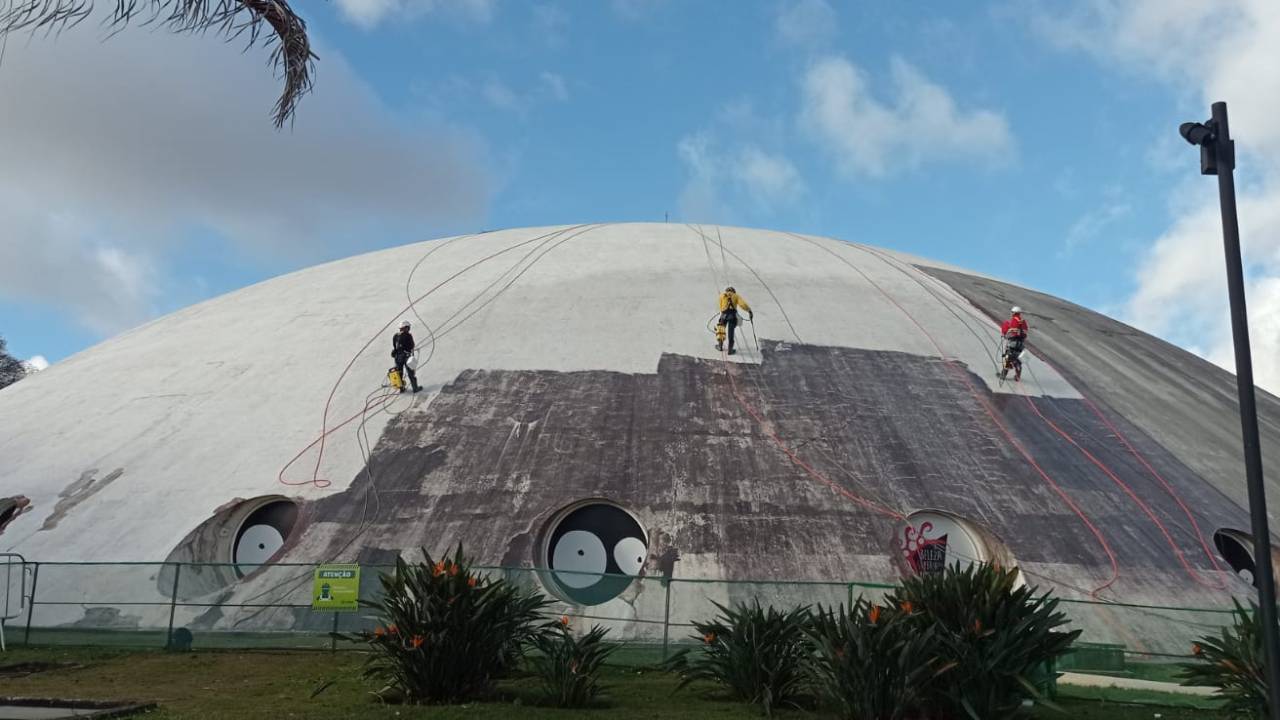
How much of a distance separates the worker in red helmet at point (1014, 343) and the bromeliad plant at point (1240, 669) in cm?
1056

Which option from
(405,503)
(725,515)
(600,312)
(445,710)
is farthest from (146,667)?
(600,312)

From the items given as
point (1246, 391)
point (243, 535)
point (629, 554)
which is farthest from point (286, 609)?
point (1246, 391)

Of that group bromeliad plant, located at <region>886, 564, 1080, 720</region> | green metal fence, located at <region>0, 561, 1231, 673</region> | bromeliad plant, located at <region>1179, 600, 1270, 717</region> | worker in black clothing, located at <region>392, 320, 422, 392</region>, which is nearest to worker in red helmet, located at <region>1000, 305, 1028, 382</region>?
green metal fence, located at <region>0, 561, 1231, 673</region>

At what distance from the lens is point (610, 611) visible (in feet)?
44.1

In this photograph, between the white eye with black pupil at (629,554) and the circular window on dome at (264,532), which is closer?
the white eye with black pupil at (629,554)

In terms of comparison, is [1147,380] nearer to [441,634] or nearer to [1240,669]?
[1240,669]

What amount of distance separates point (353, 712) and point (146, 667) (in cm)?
508

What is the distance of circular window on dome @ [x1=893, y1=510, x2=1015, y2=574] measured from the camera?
1498cm

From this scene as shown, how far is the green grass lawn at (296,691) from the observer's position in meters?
8.96

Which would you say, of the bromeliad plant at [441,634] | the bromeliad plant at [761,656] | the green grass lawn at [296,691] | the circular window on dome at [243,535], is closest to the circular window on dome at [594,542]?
the green grass lawn at [296,691]

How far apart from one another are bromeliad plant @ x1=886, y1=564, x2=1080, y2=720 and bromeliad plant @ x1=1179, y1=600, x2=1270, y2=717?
5.37 feet

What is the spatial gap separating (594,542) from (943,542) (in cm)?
573

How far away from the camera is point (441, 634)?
A: 30.2 ft

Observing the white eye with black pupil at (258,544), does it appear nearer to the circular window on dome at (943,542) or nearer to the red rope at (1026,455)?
the circular window on dome at (943,542)
